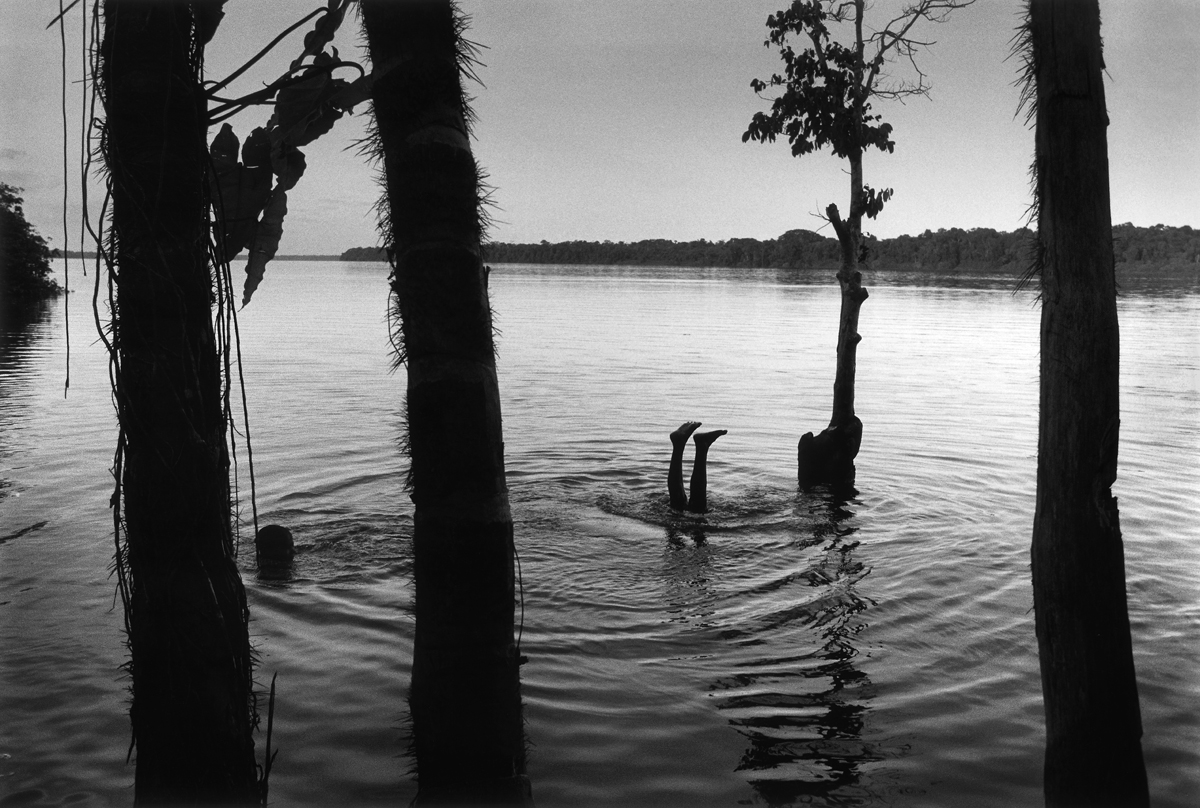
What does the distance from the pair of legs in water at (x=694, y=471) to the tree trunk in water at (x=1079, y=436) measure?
6.48 meters

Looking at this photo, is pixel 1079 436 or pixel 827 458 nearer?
pixel 1079 436

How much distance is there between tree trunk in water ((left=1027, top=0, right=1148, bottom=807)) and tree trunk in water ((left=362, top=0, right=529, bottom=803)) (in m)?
2.47

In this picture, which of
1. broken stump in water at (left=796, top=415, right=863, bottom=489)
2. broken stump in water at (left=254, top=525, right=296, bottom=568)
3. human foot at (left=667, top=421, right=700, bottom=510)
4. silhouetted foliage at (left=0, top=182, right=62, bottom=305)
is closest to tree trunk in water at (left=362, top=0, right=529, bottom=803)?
broken stump in water at (left=254, top=525, right=296, bottom=568)

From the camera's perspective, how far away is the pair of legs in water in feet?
35.2

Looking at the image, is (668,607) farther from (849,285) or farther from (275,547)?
(849,285)

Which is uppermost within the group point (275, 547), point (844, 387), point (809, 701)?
point (844, 387)

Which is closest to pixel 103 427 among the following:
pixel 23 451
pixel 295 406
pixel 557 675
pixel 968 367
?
pixel 23 451

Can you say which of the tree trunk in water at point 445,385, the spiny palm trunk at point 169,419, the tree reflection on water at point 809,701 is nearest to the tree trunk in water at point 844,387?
the tree reflection on water at point 809,701

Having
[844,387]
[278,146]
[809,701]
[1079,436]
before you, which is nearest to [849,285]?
[844,387]

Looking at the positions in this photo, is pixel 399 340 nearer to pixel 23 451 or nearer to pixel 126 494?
pixel 126 494

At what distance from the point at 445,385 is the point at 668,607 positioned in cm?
522

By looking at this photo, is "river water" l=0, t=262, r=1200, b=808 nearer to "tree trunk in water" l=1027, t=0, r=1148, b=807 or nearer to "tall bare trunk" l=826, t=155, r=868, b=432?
"tree trunk in water" l=1027, t=0, r=1148, b=807

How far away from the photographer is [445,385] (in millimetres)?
3262

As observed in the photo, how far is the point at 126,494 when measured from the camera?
301 centimetres
